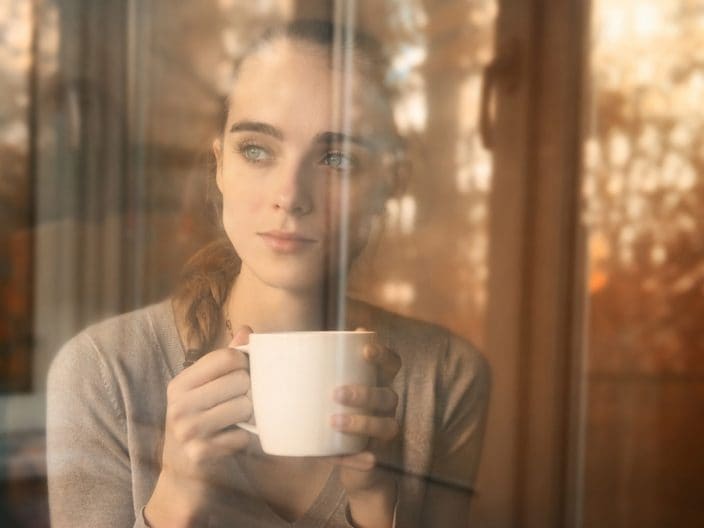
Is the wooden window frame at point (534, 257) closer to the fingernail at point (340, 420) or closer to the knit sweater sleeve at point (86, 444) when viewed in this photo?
the fingernail at point (340, 420)

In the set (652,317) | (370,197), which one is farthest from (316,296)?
(652,317)

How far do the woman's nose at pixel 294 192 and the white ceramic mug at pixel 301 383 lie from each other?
77 millimetres

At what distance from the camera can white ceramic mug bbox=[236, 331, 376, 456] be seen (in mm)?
510

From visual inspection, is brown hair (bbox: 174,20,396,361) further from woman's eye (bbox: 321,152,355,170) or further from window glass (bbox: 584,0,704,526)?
window glass (bbox: 584,0,704,526)

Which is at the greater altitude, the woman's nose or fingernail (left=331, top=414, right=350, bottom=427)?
the woman's nose

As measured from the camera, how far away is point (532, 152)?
690 mm

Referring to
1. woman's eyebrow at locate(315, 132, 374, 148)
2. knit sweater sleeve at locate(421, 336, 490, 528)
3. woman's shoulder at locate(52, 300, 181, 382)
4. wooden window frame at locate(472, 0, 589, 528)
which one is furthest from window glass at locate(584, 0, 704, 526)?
woman's shoulder at locate(52, 300, 181, 382)

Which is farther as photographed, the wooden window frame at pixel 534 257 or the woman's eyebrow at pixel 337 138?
the wooden window frame at pixel 534 257

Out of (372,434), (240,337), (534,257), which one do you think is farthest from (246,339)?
(534,257)

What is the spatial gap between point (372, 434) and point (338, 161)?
0.57 feet

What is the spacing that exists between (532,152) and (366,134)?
0.57 feet

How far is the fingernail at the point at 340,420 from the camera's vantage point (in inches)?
21.1

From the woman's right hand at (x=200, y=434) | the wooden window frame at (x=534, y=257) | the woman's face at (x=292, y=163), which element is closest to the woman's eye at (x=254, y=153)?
the woman's face at (x=292, y=163)

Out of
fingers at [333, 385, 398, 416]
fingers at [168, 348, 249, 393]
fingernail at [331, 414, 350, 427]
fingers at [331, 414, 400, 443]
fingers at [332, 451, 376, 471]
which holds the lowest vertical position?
fingers at [332, 451, 376, 471]
